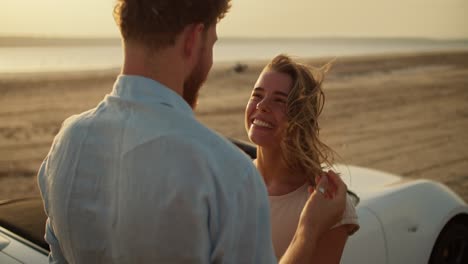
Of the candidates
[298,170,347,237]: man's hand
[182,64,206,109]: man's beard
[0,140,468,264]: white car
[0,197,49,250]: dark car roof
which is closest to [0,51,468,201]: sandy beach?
[0,140,468,264]: white car

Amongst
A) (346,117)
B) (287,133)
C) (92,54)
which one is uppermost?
(287,133)

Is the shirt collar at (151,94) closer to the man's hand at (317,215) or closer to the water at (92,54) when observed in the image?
the man's hand at (317,215)

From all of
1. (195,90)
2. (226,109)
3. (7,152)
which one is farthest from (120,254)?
(226,109)

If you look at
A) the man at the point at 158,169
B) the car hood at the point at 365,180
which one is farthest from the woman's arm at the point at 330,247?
the car hood at the point at 365,180

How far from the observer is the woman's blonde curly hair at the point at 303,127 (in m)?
2.62

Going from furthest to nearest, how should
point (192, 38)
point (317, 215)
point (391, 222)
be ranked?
point (391, 222) < point (317, 215) < point (192, 38)

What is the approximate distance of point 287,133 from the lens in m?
2.66

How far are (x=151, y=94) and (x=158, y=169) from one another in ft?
0.62

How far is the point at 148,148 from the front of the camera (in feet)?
4.22

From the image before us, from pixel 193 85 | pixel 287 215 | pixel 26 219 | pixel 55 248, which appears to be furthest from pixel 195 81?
pixel 26 219

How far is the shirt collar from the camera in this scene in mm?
1367

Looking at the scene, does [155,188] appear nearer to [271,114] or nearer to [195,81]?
[195,81]

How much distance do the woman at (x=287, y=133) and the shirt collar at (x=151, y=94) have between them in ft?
4.04

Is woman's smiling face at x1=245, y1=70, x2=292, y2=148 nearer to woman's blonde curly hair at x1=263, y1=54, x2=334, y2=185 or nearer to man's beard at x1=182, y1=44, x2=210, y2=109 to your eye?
woman's blonde curly hair at x1=263, y1=54, x2=334, y2=185
